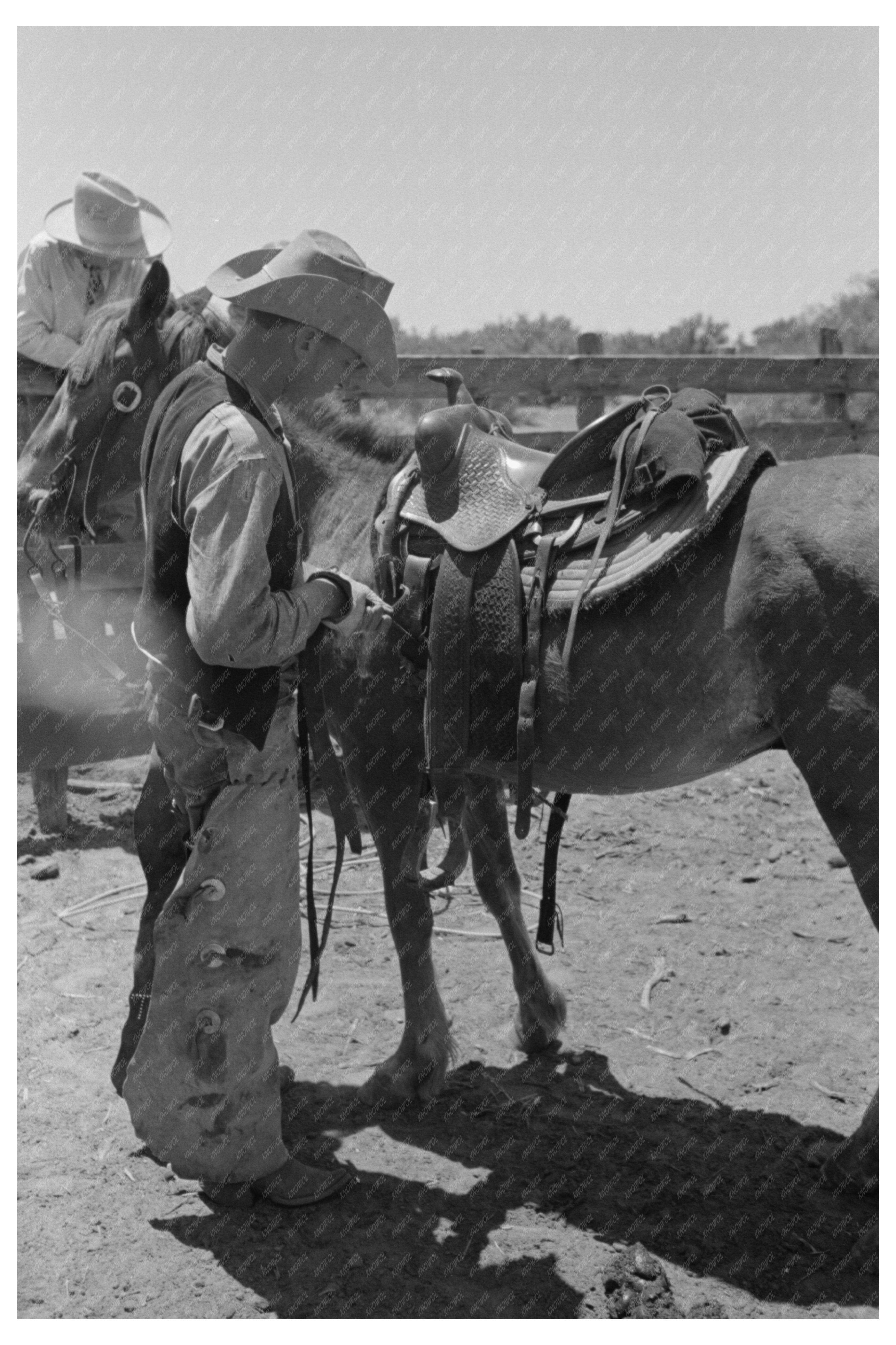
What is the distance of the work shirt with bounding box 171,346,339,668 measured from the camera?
2.46 meters

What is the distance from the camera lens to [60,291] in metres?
5.36

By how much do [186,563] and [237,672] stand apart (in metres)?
0.30

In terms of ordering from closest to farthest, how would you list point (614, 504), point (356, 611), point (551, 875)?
point (356, 611), point (614, 504), point (551, 875)

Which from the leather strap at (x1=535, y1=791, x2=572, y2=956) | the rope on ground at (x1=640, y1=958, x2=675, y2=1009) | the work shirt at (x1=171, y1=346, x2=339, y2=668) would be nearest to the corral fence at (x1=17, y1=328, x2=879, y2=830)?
the work shirt at (x1=171, y1=346, x2=339, y2=668)

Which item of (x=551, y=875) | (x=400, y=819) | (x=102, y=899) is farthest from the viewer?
(x=102, y=899)

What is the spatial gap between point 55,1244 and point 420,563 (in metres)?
2.07

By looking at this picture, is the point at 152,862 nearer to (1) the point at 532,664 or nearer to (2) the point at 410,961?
(2) the point at 410,961

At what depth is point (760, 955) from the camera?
4676 millimetres

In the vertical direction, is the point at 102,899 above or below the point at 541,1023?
above

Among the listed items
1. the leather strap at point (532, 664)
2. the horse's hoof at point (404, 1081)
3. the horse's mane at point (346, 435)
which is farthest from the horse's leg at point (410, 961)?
the horse's mane at point (346, 435)

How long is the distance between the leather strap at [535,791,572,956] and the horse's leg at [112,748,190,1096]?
1.10m

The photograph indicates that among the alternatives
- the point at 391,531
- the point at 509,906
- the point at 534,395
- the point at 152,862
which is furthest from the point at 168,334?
the point at 534,395

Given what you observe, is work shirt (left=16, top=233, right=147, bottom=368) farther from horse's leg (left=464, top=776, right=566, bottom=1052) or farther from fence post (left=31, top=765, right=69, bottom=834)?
horse's leg (left=464, top=776, right=566, bottom=1052)

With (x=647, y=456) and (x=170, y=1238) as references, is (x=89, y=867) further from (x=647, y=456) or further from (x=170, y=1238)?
(x=647, y=456)
